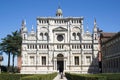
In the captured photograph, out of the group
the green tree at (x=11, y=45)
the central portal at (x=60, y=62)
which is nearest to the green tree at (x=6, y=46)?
the green tree at (x=11, y=45)

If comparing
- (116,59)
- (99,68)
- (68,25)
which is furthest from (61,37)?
(116,59)

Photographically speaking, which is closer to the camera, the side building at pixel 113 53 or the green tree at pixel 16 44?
the side building at pixel 113 53

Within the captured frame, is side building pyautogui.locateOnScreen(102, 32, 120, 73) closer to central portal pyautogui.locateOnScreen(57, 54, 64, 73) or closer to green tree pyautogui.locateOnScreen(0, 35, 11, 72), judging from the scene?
central portal pyautogui.locateOnScreen(57, 54, 64, 73)

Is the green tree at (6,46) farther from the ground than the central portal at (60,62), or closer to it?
farther from the ground

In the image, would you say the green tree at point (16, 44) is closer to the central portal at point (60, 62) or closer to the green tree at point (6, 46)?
the green tree at point (6, 46)

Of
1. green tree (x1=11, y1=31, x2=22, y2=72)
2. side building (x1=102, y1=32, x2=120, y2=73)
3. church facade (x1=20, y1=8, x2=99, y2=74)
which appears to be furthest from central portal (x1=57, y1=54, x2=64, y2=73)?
side building (x1=102, y1=32, x2=120, y2=73)

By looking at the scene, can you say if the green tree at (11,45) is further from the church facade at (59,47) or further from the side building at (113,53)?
the side building at (113,53)

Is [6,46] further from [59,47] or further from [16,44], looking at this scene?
[59,47]

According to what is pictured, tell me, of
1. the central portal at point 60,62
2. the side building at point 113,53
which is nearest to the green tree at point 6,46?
the central portal at point 60,62

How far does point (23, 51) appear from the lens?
81.2 m

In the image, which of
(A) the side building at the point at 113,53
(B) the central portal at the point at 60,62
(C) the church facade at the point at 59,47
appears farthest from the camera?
(B) the central portal at the point at 60,62

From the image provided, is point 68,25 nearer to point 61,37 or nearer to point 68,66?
point 61,37

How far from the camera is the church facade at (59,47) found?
81.3 m

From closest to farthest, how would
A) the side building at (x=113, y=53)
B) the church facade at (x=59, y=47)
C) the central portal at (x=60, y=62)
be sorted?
1. the side building at (x=113, y=53)
2. the church facade at (x=59, y=47)
3. the central portal at (x=60, y=62)
